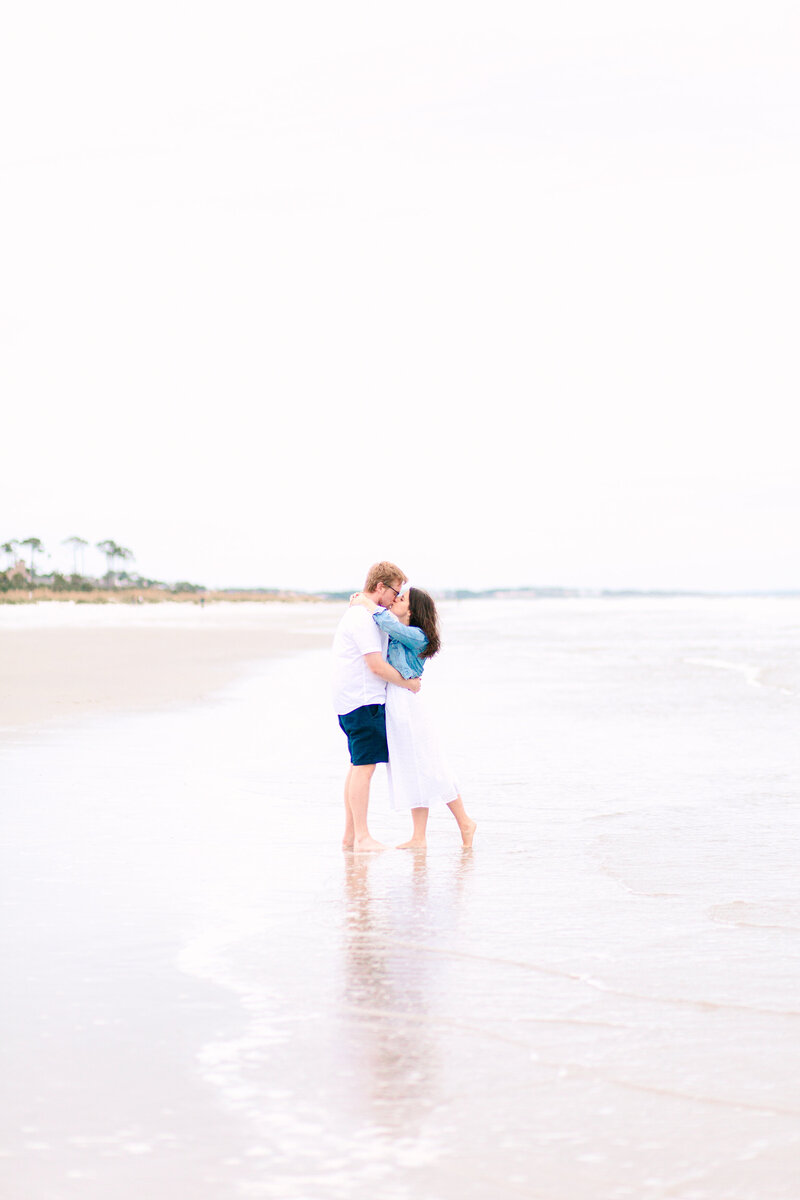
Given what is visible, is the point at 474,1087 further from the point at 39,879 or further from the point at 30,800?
the point at 30,800

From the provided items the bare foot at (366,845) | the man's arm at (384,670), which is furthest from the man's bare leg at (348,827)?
the man's arm at (384,670)

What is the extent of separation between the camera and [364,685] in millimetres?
7359

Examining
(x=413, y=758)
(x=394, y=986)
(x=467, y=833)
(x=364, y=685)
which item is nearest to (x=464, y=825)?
(x=467, y=833)

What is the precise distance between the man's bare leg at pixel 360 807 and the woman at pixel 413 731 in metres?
0.17

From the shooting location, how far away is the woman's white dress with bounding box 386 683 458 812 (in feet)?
23.7

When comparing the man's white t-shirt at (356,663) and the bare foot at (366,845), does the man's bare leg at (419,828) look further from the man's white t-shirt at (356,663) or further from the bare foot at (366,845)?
the man's white t-shirt at (356,663)

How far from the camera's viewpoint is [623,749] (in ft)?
38.6

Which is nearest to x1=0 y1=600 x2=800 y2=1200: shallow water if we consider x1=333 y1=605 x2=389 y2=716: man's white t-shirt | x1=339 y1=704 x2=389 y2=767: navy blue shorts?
x1=339 y1=704 x2=389 y2=767: navy blue shorts

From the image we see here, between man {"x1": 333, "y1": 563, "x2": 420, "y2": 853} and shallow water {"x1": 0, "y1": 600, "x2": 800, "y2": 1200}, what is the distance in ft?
1.12

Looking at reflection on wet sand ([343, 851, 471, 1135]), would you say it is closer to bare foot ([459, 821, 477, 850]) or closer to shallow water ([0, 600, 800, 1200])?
shallow water ([0, 600, 800, 1200])

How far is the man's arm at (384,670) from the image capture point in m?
7.21

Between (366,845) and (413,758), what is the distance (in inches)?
23.6

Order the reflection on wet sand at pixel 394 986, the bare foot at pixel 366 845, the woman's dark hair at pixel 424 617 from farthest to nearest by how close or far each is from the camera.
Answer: the woman's dark hair at pixel 424 617 < the bare foot at pixel 366 845 < the reflection on wet sand at pixel 394 986

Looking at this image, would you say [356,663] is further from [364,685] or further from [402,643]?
[402,643]
